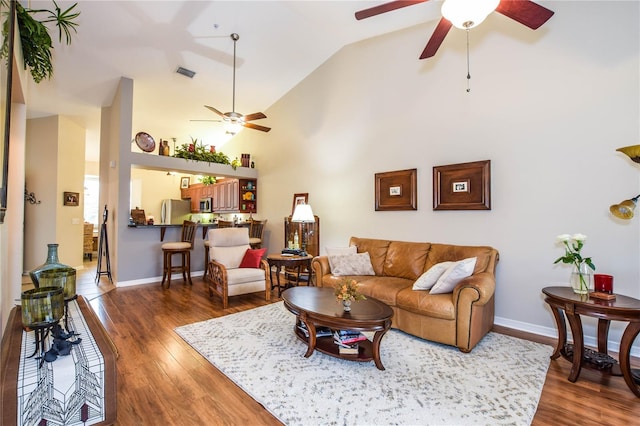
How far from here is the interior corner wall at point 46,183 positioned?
20.1ft

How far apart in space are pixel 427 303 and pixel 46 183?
7733 millimetres

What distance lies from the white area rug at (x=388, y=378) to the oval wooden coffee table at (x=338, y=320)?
0.33 ft

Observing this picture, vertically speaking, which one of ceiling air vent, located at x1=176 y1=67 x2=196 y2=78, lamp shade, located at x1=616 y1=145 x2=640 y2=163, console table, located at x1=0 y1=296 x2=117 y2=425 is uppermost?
ceiling air vent, located at x1=176 y1=67 x2=196 y2=78

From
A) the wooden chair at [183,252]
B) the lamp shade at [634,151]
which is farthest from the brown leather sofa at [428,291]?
the wooden chair at [183,252]

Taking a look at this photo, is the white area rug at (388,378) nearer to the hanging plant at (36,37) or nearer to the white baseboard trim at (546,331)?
the white baseboard trim at (546,331)

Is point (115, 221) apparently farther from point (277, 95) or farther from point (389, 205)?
point (389, 205)

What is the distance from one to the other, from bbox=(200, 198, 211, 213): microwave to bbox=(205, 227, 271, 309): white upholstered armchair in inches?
133

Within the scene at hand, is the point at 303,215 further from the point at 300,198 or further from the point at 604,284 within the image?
the point at 604,284

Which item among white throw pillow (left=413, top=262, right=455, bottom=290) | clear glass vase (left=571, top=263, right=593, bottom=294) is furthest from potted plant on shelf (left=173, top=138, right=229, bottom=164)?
clear glass vase (left=571, top=263, right=593, bottom=294)

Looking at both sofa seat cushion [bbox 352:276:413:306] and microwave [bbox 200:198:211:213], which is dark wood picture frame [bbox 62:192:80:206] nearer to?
microwave [bbox 200:198:211:213]

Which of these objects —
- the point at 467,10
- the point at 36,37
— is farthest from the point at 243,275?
the point at 467,10

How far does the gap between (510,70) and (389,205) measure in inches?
86.0

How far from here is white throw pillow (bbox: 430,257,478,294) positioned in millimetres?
2967

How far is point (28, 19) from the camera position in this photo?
219cm
